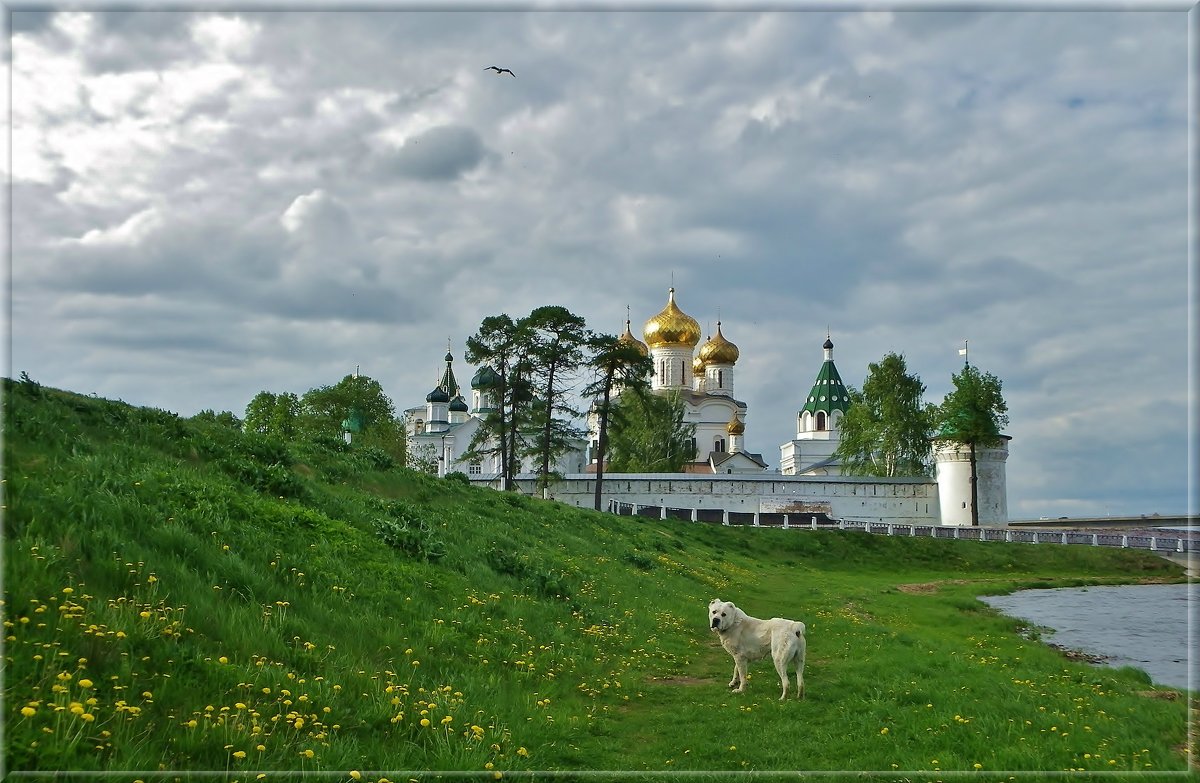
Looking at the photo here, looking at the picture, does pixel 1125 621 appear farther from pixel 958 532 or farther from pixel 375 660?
pixel 958 532

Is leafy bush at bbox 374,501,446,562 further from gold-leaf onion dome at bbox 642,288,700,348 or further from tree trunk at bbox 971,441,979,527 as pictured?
gold-leaf onion dome at bbox 642,288,700,348

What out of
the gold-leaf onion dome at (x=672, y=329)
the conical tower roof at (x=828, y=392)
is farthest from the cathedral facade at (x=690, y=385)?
the conical tower roof at (x=828, y=392)

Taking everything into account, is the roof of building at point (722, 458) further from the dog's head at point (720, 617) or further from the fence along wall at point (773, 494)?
the dog's head at point (720, 617)

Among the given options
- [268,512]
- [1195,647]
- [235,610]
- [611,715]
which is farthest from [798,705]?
[1195,647]

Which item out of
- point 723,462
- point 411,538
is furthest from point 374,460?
point 723,462

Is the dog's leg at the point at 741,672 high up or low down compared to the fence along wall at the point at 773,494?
down

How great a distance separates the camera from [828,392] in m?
88.3

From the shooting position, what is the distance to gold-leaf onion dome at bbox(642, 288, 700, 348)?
84.6 metres

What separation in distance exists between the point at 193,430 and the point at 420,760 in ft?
33.5

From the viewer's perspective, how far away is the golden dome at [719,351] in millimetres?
89438

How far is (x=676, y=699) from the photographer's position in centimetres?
915

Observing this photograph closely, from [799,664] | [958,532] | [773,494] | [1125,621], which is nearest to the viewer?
[799,664]

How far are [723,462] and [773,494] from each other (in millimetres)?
18980

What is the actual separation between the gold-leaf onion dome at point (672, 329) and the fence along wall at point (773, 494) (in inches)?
1204
